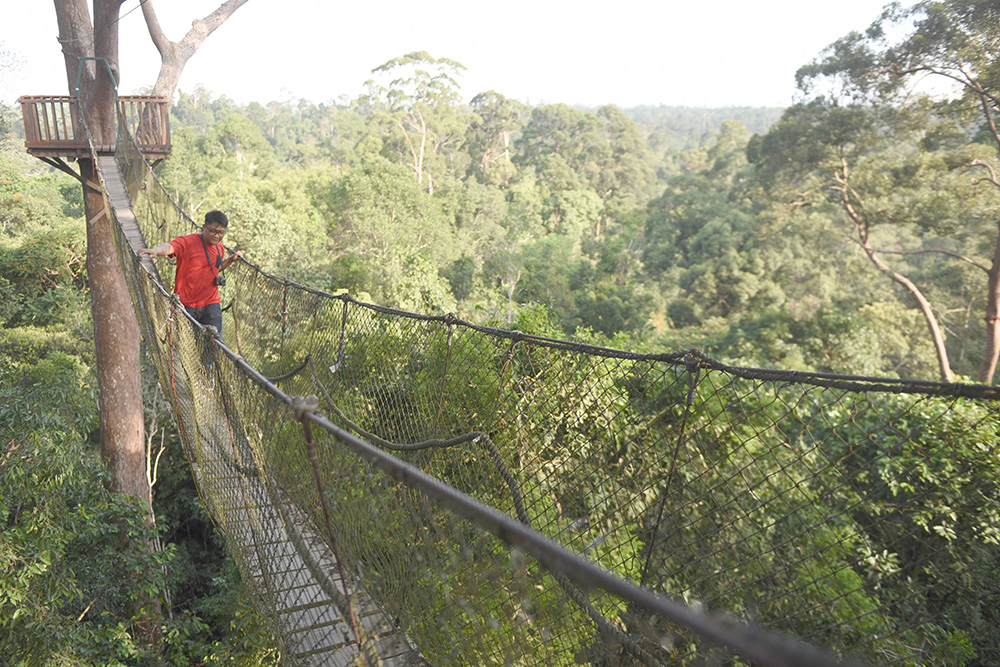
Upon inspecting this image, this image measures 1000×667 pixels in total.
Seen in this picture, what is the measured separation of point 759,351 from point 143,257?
30.1ft

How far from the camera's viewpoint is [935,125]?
354 inches

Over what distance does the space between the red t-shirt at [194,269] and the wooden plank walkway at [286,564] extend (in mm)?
170

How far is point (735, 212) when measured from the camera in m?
16.9

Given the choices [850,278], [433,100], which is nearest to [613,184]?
[433,100]

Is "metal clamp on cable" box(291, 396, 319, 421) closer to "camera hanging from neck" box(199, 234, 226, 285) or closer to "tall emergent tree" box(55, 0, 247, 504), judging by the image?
"camera hanging from neck" box(199, 234, 226, 285)

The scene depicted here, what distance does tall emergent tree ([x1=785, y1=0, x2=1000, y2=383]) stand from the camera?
7.82 metres

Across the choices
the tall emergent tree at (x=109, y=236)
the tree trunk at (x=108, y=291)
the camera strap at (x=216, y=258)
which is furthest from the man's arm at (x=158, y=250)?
the tall emergent tree at (x=109, y=236)

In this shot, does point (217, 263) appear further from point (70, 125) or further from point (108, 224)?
point (70, 125)

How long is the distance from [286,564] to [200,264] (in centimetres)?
160

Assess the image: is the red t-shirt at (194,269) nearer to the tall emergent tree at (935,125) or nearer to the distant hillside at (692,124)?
the tall emergent tree at (935,125)

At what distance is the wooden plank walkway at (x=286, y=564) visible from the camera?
1453 mm

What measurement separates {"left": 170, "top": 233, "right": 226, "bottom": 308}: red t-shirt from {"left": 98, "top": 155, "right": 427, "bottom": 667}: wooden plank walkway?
17cm

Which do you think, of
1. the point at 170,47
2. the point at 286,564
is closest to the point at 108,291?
the point at 170,47

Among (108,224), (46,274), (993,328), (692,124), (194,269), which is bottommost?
(46,274)
